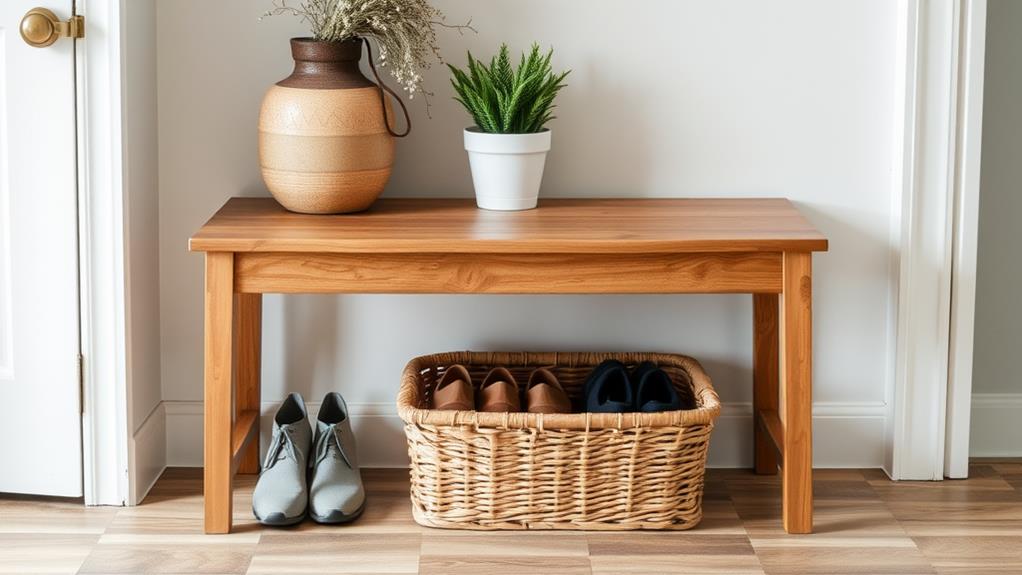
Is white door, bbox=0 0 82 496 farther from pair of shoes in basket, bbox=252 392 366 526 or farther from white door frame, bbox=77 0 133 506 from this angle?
pair of shoes in basket, bbox=252 392 366 526

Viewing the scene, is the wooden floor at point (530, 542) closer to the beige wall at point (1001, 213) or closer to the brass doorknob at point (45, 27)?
the beige wall at point (1001, 213)

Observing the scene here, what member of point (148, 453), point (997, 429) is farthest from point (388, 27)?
point (997, 429)

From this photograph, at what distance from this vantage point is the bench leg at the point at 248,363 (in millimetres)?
2516

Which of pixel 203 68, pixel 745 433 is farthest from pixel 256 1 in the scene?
pixel 745 433

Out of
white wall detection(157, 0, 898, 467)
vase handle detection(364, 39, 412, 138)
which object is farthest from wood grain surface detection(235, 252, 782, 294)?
white wall detection(157, 0, 898, 467)

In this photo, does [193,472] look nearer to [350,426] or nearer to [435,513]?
[350,426]

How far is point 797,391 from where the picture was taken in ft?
7.31

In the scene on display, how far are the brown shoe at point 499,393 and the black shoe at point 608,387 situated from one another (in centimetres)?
15

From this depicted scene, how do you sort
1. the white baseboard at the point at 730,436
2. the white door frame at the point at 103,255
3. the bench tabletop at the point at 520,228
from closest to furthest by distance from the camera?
1. the bench tabletop at the point at 520,228
2. the white door frame at the point at 103,255
3. the white baseboard at the point at 730,436

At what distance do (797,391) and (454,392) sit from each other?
661mm

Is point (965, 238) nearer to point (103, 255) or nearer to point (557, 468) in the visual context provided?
point (557, 468)

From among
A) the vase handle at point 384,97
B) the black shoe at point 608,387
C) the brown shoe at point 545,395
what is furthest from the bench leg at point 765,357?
the vase handle at point 384,97

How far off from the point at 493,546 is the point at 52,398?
0.92 meters

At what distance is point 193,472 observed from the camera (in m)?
2.60
